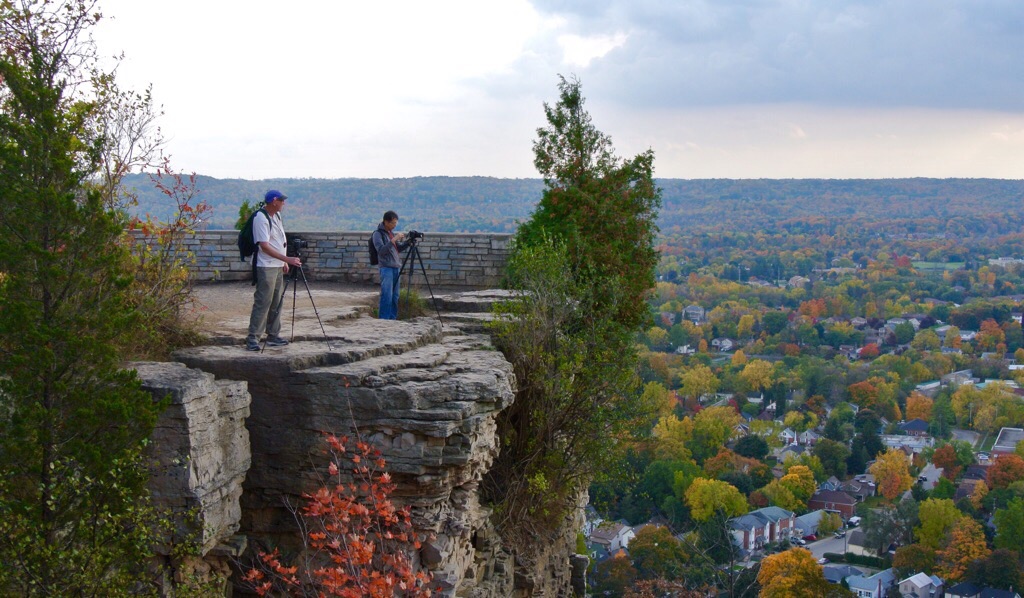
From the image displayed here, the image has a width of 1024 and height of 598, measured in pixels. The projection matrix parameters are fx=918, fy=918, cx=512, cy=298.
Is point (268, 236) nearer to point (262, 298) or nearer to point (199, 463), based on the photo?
point (262, 298)

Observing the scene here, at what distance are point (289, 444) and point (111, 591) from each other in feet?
6.32

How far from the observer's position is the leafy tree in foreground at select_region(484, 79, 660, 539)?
1023 centimetres

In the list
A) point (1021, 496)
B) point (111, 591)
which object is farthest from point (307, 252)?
point (1021, 496)

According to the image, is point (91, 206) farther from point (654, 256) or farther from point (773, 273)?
point (773, 273)

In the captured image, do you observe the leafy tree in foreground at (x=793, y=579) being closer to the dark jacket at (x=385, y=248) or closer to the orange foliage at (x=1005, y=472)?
the orange foliage at (x=1005, y=472)

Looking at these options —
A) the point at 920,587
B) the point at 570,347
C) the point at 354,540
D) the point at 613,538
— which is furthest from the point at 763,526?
the point at 354,540

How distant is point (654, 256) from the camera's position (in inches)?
600

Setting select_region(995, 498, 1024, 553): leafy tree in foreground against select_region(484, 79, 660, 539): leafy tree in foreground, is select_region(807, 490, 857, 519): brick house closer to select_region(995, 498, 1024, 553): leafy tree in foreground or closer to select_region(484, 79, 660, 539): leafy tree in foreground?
select_region(995, 498, 1024, 553): leafy tree in foreground

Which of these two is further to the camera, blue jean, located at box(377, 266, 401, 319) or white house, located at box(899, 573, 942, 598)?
white house, located at box(899, 573, 942, 598)

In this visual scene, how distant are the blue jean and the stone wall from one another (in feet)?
14.0

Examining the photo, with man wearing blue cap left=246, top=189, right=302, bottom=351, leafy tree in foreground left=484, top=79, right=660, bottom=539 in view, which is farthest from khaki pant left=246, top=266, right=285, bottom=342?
leafy tree in foreground left=484, top=79, right=660, bottom=539

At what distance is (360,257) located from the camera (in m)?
16.4

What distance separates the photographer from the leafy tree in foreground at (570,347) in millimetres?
10227

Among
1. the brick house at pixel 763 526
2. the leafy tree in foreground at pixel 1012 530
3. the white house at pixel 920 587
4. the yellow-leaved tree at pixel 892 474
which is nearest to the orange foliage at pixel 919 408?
the yellow-leaved tree at pixel 892 474
